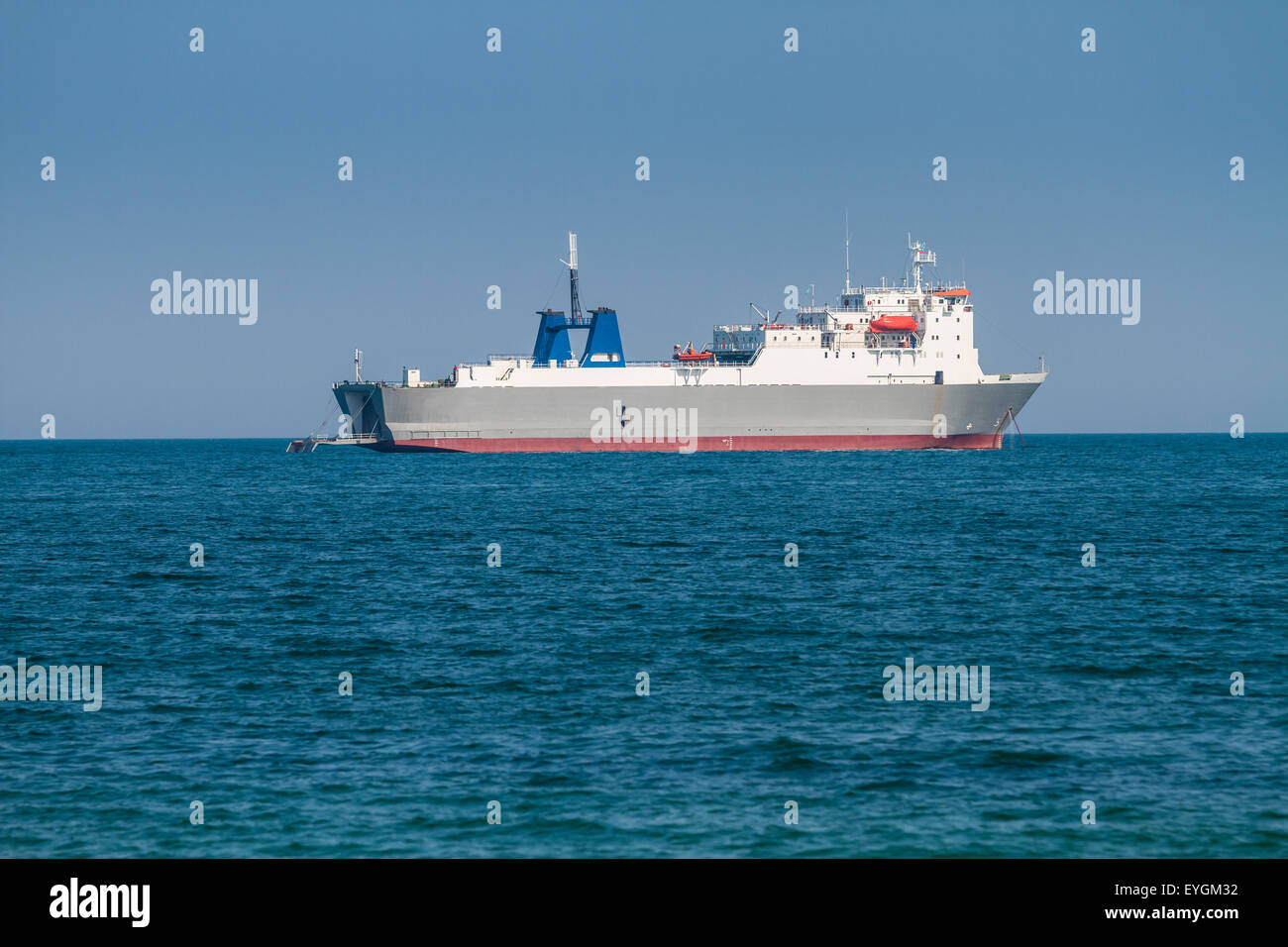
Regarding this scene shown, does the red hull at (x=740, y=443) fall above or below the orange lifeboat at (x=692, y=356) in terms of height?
below

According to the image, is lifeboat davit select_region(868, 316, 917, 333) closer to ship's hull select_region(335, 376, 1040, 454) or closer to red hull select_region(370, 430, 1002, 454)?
ship's hull select_region(335, 376, 1040, 454)

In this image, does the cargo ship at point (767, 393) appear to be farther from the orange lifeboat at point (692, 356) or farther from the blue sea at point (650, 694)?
the blue sea at point (650, 694)

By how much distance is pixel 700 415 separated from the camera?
85562mm

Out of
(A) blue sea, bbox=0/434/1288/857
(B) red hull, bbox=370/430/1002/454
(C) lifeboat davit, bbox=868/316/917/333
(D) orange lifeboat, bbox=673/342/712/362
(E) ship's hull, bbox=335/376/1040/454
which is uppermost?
(C) lifeboat davit, bbox=868/316/917/333

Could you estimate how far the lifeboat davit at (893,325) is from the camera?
85.5 metres

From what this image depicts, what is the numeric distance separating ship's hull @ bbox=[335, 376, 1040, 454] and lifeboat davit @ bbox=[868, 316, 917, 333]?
444cm

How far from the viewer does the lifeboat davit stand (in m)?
85.5

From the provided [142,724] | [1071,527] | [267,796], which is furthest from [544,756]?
[1071,527]

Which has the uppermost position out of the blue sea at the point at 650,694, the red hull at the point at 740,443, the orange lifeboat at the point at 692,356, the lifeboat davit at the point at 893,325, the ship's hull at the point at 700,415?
the lifeboat davit at the point at 893,325

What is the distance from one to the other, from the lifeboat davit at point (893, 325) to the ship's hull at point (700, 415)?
444 centimetres

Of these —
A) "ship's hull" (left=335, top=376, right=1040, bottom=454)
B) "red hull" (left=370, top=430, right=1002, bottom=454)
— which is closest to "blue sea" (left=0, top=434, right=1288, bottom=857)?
"ship's hull" (left=335, top=376, right=1040, bottom=454)

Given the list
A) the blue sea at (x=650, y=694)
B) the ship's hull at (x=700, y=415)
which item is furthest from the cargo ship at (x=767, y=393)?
the blue sea at (x=650, y=694)
